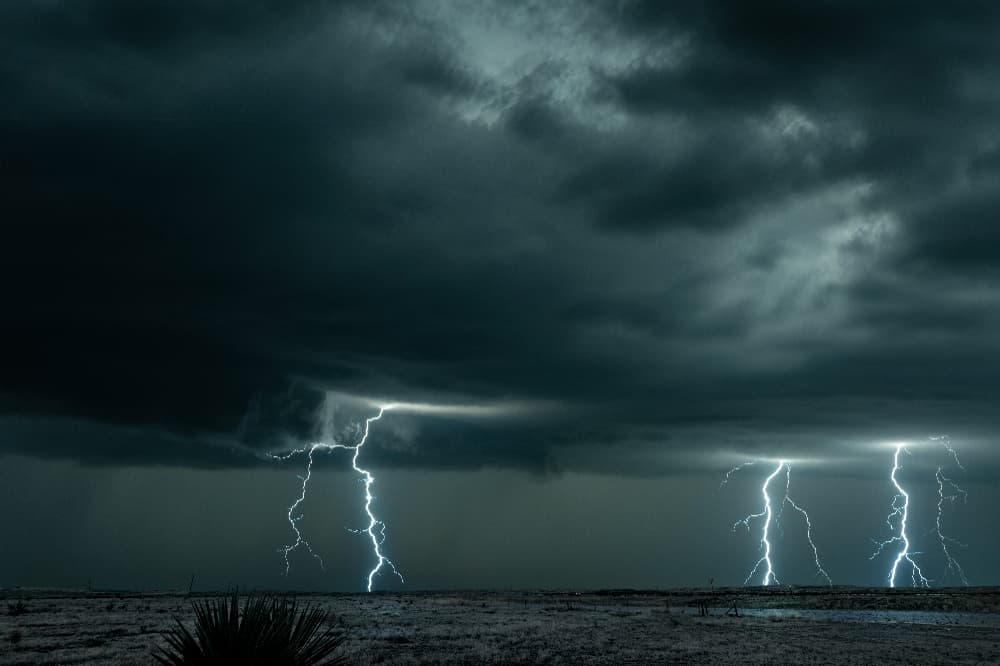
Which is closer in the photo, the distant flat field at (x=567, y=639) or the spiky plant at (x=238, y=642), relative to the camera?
the spiky plant at (x=238, y=642)

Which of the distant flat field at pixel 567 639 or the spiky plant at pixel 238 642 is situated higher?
the spiky plant at pixel 238 642

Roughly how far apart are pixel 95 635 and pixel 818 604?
6464 centimetres

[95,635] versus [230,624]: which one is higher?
[230,624]

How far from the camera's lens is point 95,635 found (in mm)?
30703

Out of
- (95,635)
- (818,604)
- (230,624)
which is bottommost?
(818,604)

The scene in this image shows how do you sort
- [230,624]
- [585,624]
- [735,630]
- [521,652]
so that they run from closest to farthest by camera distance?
[230,624], [521,652], [735,630], [585,624]

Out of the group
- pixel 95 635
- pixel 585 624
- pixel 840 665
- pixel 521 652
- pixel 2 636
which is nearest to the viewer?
pixel 840 665

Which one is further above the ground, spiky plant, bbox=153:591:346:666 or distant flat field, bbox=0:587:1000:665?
spiky plant, bbox=153:591:346:666

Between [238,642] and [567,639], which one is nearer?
[238,642]

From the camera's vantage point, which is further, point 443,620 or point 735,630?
point 443,620

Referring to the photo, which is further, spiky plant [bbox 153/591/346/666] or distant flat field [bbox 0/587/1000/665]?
distant flat field [bbox 0/587/1000/665]

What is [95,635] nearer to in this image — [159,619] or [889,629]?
[159,619]

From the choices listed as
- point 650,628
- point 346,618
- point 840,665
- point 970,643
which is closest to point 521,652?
point 840,665

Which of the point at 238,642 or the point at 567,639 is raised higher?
the point at 238,642
